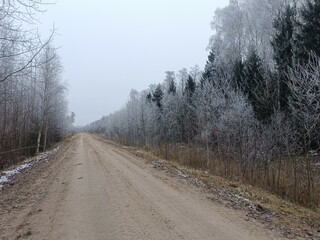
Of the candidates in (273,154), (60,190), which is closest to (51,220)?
(60,190)

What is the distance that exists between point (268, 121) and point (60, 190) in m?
20.7

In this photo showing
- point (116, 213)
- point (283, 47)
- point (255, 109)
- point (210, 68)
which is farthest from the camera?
point (210, 68)

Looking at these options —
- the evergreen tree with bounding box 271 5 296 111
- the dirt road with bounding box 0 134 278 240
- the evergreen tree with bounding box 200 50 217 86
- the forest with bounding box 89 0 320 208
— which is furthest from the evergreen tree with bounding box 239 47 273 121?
the dirt road with bounding box 0 134 278 240

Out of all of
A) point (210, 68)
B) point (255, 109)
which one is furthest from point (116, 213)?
point (210, 68)

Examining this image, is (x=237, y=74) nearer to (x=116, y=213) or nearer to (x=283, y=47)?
(x=283, y=47)

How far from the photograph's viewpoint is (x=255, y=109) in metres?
32.0

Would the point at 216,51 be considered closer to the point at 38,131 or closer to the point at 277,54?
the point at 277,54

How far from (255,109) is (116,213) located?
25589mm

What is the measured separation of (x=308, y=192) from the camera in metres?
11.8

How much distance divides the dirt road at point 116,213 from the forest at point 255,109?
147 inches

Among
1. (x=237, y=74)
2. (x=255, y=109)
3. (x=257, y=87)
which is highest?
(x=237, y=74)

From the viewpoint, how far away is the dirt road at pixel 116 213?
6.84 m

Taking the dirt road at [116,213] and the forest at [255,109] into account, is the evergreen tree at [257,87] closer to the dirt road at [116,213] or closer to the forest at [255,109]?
the forest at [255,109]

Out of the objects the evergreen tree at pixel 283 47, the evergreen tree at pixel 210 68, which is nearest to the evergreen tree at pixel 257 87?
the evergreen tree at pixel 283 47
